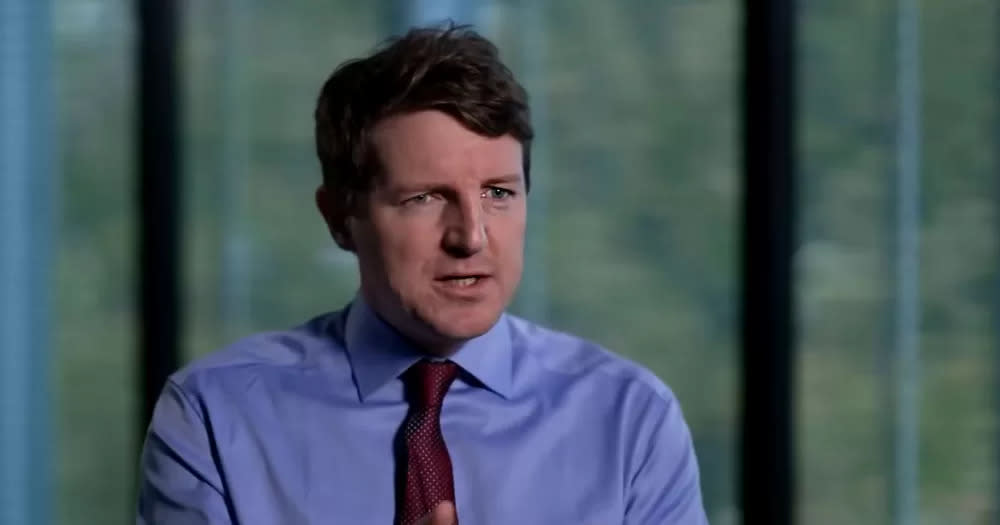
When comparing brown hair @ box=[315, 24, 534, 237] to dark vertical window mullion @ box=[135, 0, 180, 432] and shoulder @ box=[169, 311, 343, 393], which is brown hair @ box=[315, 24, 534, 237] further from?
dark vertical window mullion @ box=[135, 0, 180, 432]

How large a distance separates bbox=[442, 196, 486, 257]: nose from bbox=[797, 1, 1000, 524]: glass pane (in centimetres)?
143

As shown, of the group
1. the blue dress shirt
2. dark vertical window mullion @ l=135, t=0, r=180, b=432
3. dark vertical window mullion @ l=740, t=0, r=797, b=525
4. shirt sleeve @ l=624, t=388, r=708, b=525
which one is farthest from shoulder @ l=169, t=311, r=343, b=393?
dark vertical window mullion @ l=135, t=0, r=180, b=432

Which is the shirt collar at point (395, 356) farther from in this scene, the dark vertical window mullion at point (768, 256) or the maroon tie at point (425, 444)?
the dark vertical window mullion at point (768, 256)

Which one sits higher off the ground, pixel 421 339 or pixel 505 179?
pixel 505 179

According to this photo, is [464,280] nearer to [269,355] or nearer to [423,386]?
[423,386]

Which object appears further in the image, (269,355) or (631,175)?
(631,175)

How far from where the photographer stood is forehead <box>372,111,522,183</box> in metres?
1.31

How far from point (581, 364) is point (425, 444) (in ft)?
0.68

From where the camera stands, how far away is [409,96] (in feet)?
4.37

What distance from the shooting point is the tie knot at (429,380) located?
1.41 meters

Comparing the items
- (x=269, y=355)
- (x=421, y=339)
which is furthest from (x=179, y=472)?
(x=421, y=339)

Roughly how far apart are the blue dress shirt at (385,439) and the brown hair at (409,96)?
0.17 meters

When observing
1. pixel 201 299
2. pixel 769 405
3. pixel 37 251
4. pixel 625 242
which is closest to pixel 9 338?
pixel 37 251

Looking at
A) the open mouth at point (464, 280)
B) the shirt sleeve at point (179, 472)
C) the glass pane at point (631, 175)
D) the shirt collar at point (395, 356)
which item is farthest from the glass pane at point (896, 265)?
the shirt sleeve at point (179, 472)
